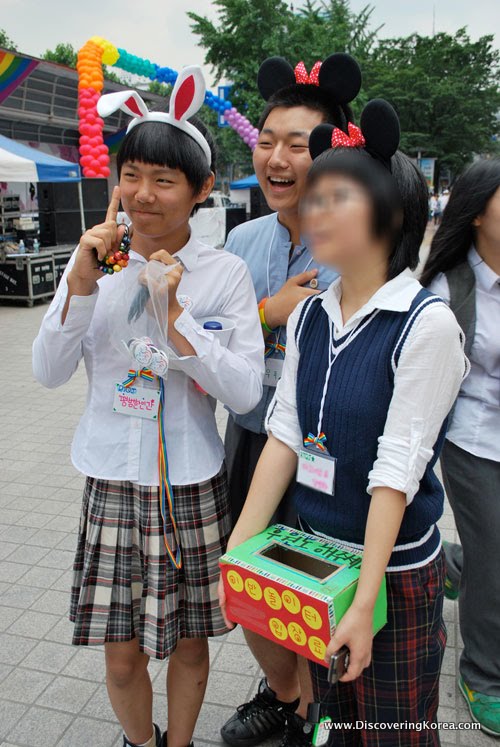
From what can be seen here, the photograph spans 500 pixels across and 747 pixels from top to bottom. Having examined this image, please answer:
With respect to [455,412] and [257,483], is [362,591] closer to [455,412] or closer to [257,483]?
[257,483]

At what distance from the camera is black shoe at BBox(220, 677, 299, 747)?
201 centimetres

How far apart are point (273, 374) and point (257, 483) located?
49cm

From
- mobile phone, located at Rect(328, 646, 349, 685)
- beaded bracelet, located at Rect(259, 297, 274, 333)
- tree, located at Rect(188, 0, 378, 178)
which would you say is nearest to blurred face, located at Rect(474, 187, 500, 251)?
beaded bracelet, located at Rect(259, 297, 274, 333)

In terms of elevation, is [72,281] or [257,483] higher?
[72,281]

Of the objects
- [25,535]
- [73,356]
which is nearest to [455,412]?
[73,356]

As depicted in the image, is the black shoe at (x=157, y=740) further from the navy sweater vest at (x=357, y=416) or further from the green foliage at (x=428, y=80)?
the green foliage at (x=428, y=80)

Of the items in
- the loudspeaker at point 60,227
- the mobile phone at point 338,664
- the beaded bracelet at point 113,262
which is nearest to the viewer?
the mobile phone at point 338,664

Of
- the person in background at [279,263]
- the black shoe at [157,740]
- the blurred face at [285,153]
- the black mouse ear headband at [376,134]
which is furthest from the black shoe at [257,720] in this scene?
the black mouse ear headband at [376,134]

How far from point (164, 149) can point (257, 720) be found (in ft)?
5.70

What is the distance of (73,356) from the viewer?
1593mm

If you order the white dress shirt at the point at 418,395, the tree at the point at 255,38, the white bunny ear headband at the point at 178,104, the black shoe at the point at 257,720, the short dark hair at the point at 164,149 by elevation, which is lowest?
the black shoe at the point at 257,720

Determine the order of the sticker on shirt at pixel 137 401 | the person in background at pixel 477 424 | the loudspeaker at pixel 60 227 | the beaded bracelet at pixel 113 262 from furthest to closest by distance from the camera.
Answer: the loudspeaker at pixel 60 227 < the person in background at pixel 477 424 < the sticker on shirt at pixel 137 401 < the beaded bracelet at pixel 113 262

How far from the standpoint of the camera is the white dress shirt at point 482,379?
2.01 metres

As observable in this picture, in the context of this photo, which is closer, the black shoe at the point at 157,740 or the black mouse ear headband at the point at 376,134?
the black mouse ear headband at the point at 376,134
